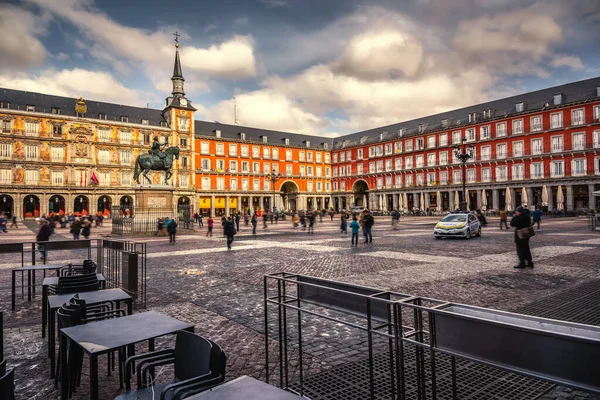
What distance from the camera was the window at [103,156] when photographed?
51800 millimetres

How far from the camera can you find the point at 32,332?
5.53 metres

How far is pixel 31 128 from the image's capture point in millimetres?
47250

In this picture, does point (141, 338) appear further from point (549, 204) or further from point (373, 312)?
point (549, 204)

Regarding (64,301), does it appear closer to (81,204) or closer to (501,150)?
(81,204)

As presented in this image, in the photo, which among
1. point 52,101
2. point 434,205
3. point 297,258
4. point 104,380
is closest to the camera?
point 104,380

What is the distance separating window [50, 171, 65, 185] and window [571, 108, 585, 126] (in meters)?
63.4

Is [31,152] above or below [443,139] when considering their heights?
below

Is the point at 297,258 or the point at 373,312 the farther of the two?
the point at 297,258

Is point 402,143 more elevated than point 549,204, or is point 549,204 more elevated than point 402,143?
point 402,143

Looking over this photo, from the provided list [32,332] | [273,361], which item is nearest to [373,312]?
[273,361]

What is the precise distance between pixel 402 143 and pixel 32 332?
60.6 metres

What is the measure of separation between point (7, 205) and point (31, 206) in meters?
2.64

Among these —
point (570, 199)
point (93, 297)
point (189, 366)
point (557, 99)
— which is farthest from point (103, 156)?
point (570, 199)

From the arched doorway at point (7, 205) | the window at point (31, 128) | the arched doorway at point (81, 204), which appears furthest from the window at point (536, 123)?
the arched doorway at point (7, 205)
